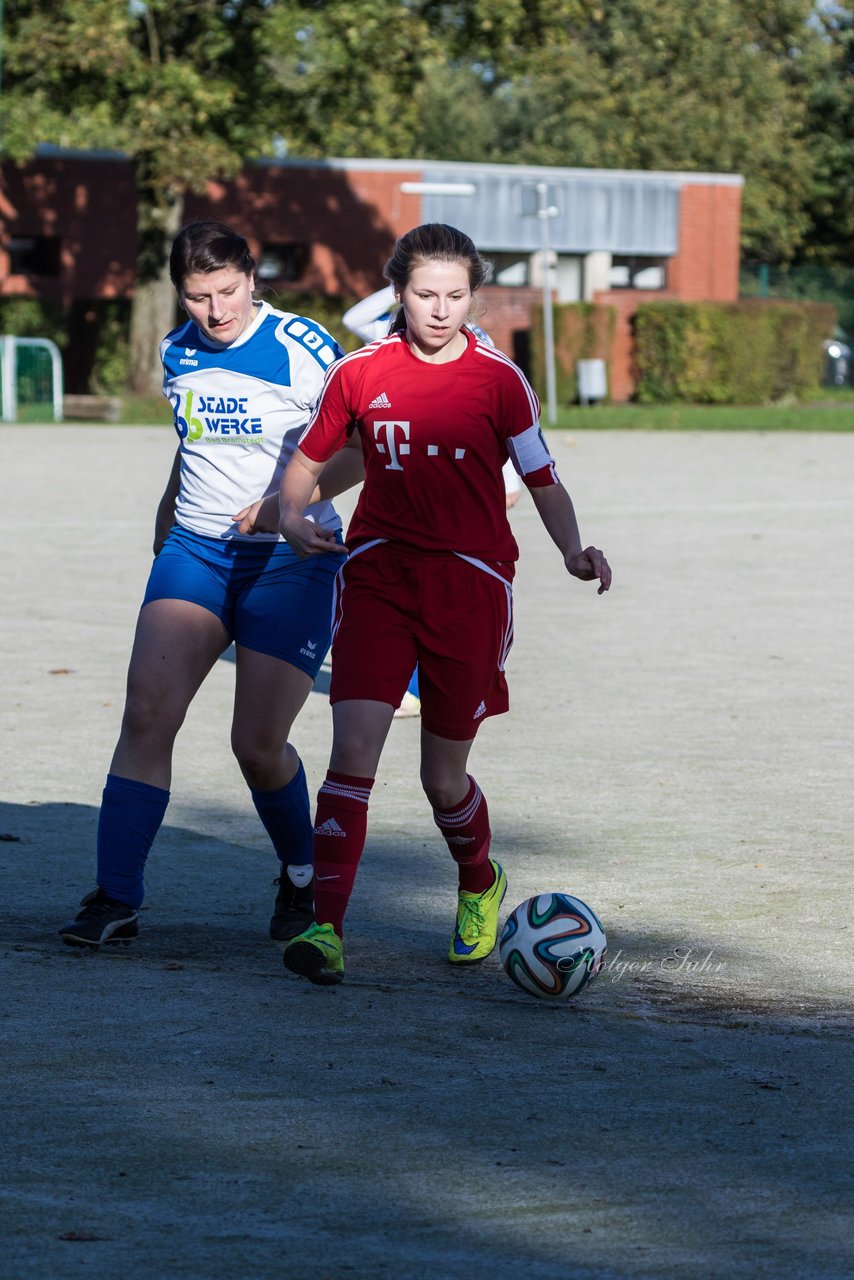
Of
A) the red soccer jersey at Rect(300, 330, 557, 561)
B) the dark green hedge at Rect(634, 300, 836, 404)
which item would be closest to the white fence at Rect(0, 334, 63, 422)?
the dark green hedge at Rect(634, 300, 836, 404)

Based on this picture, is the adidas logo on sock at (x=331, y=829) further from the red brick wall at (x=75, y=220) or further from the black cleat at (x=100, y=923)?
the red brick wall at (x=75, y=220)

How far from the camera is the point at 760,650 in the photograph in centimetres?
1072

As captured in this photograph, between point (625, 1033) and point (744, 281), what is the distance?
158ft

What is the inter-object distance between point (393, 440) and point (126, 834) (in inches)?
52.2

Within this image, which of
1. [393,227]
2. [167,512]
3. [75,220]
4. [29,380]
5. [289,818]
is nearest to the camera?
[289,818]

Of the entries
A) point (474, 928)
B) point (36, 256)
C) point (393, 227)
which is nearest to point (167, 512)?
point (474, 928)

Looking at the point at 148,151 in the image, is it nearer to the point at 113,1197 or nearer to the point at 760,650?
the point at 760,650

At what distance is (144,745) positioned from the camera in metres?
5.46

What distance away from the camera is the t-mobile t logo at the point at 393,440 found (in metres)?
4.95

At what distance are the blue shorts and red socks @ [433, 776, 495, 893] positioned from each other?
576mm

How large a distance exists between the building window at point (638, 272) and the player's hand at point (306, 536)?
4256 centimetres

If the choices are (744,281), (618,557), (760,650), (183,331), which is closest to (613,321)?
(744,281)

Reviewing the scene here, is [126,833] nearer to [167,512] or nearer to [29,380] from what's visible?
[167,512]

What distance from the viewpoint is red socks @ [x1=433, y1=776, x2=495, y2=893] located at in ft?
17.3
